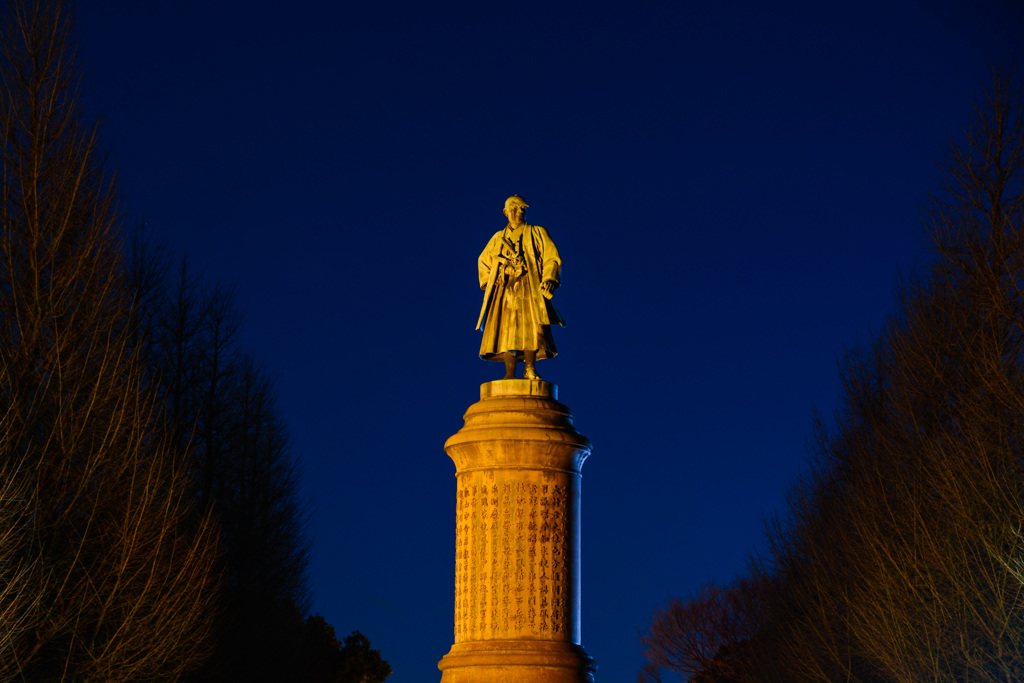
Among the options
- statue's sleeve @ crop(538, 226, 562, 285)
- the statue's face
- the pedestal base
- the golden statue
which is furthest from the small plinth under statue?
the statue's face

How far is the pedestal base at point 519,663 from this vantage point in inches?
770

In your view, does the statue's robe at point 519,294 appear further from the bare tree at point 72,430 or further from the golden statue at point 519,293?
→ the bare tree at point 72,430

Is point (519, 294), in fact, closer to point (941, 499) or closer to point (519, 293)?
point (519, 293)

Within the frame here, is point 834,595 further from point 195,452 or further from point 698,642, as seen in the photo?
point 698,642

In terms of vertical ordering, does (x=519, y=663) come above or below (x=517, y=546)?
below

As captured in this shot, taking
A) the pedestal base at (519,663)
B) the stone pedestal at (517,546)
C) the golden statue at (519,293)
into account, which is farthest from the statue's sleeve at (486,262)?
→ the pedestal base at (519,663)

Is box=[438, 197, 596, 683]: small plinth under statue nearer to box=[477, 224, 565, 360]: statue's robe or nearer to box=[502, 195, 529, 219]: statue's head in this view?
box=[477, 224, 565, 360]: statue's robe

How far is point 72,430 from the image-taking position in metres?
21.0

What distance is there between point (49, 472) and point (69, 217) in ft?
14.6

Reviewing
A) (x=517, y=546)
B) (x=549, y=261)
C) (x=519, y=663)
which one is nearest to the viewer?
(x=519, y=663)

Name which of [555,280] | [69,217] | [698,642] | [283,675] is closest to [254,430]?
[283,675]

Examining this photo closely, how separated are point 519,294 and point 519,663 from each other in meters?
5.99

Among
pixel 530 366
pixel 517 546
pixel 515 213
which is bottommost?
pixel 517 546

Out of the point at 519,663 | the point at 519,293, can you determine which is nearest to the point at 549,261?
the point at 519,293
